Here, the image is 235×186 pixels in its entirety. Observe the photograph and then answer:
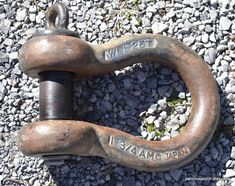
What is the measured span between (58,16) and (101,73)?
0.34 meters

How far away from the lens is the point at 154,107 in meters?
2.60

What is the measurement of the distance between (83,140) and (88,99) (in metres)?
0.39

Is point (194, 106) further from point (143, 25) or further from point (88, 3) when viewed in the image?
point (88, 3)

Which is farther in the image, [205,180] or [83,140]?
[205,180]

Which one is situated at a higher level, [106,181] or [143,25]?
[143,25]

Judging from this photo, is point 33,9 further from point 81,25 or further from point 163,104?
point 163,104

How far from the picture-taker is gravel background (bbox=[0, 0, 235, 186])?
2.57 m

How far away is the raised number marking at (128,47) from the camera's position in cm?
247

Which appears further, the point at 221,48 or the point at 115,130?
the point at 221,48

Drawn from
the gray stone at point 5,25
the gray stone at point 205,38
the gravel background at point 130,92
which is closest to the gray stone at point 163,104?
the gravel background at point 130,92

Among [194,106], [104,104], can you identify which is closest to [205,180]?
[194,106]

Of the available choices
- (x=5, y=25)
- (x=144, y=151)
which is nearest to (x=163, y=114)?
(x=144, y=151)

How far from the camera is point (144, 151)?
2.40m

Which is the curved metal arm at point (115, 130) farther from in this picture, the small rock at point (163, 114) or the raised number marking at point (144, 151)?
the small rock at point (163, 114)
